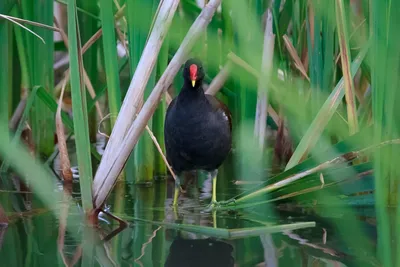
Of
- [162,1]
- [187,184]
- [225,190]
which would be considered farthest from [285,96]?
[187,184]

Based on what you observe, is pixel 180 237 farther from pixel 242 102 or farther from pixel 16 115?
pixel 16 115

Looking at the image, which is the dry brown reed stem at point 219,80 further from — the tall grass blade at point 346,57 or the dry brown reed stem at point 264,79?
the tall grass blade at point 346,57

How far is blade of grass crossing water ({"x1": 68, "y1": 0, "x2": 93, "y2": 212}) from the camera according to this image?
2615 mm

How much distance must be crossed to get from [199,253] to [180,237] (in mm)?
219

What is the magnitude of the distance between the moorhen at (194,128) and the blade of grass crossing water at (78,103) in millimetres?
756

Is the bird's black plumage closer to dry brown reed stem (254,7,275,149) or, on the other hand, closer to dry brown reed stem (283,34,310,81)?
dry brown reed stem (254,7,275,149)

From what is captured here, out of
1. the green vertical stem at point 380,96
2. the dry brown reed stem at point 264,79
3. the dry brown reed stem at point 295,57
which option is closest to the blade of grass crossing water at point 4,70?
the dry brown reed stem at point 264,79

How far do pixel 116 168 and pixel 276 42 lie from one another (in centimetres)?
132

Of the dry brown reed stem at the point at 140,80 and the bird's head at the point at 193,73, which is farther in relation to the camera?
the bird's head at the point at 193,73

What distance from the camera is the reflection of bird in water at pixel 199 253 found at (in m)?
2.56

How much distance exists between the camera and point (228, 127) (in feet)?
12.1

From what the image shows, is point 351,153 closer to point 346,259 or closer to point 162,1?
point 346,259

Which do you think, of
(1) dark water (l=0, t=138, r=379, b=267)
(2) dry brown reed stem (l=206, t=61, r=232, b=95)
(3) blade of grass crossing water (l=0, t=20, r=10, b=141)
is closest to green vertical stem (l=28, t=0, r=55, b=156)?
(3) blade of grass crossing water (l=0, t=20, r=10, b=141)

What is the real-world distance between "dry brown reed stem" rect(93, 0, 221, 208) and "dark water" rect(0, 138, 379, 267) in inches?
7.2
